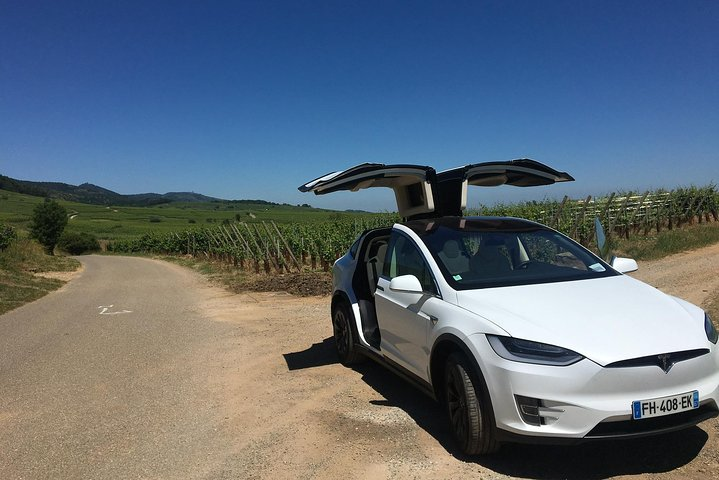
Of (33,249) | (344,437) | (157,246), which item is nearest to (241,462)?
(344,437)

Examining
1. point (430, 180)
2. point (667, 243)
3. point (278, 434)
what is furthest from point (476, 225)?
point (667, 243)

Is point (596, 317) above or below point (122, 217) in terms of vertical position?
below

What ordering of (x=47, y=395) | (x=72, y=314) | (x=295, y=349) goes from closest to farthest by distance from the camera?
(x=47, y=395), (x=295, y=349), (x=72, y=314)

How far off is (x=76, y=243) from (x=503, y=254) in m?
71.2

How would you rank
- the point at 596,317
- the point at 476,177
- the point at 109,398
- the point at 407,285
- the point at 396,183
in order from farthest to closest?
the point at 396,183
the point at 476,177
the point at 109,398
the point at 407,285
the point at 596,317

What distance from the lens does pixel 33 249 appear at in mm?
31047

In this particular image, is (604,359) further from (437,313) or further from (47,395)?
(47,395)

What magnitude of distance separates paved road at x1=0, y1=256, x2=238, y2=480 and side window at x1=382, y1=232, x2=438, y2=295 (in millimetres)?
2139

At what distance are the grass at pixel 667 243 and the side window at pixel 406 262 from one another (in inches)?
537

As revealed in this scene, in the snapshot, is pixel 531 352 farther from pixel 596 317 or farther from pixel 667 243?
pixel 667 243

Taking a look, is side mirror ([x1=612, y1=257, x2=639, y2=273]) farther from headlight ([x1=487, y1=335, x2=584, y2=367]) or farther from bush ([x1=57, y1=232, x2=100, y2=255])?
bush ([x1=57, y1=232, x2=100, y2=255])

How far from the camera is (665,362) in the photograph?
3191 millimetres

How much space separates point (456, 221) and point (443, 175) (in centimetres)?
109

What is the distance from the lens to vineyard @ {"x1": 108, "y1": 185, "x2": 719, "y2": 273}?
64.6 feet
